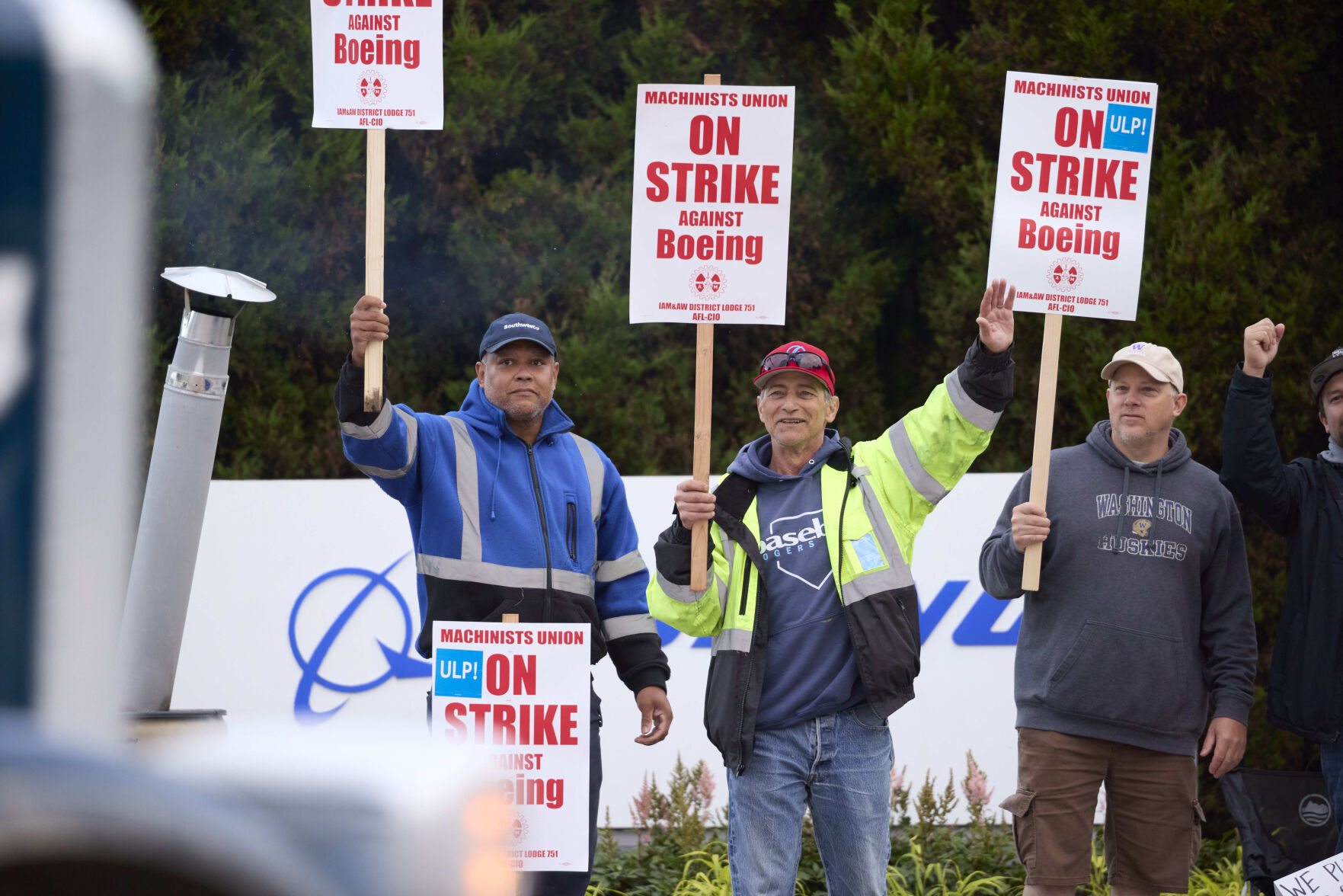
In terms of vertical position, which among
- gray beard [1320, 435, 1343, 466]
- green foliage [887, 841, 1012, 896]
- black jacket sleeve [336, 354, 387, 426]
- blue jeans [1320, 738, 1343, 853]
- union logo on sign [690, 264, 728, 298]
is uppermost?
union logo on sign [690, 264, 728, 298]

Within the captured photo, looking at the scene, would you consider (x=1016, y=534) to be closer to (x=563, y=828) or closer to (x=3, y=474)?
(x=563, y=828)

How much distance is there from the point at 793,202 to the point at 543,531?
527cm

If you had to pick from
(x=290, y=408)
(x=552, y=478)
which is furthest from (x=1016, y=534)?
(x=290, y=408)

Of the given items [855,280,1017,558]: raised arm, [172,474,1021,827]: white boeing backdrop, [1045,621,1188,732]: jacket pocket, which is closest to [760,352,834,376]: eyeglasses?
[855,280,1017,558]: raised arm

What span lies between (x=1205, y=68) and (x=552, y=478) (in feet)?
17.9

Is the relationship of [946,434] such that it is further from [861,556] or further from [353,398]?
[353,398]

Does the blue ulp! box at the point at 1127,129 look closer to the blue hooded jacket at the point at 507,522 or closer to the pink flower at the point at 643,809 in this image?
the blue hooded jacket at the point at 507,522

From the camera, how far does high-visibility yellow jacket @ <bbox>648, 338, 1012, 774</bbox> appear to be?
380cm

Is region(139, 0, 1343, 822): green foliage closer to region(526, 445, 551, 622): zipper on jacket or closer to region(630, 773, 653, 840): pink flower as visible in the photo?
region(630, 773, 653, 840): pink flower

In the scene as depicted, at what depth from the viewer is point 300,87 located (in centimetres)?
855

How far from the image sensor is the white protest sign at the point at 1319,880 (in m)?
4.28

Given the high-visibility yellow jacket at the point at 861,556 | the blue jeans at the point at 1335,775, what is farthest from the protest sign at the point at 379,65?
the blue jeans at the point at 1335,775

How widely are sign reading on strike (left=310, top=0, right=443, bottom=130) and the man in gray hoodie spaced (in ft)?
7.39

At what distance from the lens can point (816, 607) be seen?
3.88 m
